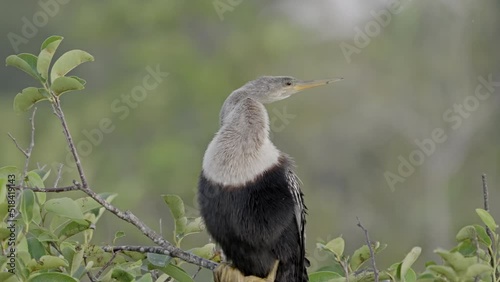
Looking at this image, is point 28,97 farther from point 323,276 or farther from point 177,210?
point 323,276

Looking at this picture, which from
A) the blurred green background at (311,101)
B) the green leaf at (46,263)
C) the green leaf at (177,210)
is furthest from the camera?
the blurred green background at (311,101)

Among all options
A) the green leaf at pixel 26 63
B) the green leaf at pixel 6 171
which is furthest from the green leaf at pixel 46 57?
the green leaf at pixel 6 171

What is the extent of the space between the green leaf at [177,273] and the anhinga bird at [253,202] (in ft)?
1.37

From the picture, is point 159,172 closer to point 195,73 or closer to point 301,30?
point 195,73

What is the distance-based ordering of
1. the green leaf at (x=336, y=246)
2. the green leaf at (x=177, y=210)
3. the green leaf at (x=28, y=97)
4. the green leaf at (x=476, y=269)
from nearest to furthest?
1. the green leaf at (x=476, y=269)
2. the green leaf at (x=28, y=97)
3. the green leaf at (x=336, y=246)
4. the green leaf at (x=177, y=210)

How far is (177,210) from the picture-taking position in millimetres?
2756

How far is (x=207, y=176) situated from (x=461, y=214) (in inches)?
459

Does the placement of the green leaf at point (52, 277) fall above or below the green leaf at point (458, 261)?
below

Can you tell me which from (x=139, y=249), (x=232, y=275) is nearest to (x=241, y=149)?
(x=232, y=275)

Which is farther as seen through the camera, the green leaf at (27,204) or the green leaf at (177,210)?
the green leaf at (177,210)

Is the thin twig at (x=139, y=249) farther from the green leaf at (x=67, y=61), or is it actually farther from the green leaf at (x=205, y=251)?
the green leaf at (x=67, y=61)

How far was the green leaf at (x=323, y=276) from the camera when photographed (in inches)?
100

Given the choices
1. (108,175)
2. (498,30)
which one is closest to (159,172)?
(108,175)

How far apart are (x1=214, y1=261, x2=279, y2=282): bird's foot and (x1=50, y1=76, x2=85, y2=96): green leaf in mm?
791
